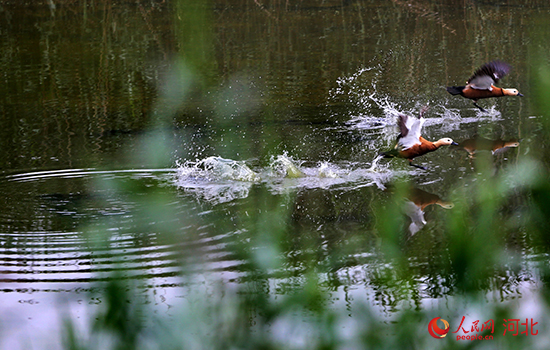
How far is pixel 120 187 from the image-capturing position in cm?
160

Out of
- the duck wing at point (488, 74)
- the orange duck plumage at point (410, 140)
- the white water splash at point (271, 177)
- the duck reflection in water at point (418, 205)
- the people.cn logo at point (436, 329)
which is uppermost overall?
the people.cn logo at point (436, 329)

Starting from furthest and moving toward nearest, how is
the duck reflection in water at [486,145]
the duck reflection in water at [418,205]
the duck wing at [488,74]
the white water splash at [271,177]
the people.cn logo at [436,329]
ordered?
the duck wing at [488,74]
the duck reflection in water at [486,145]
the white water splash at [271,177]
the duck reflection in water at [418,205]
the people.cn logo at [436,329]

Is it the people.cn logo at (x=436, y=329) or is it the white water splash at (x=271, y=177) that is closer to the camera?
the people.cn logo at (x=436, y=329)

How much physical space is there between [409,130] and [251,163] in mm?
1332

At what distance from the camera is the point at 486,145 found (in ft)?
21.4

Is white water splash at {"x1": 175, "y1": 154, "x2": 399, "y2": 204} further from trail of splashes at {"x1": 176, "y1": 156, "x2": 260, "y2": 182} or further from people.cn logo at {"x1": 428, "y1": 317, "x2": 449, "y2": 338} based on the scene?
people.cn logo at {"x1": 428, "y1": 317, "x2": 449, "y2": 338}

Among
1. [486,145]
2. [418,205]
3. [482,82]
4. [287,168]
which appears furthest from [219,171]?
[482,82]

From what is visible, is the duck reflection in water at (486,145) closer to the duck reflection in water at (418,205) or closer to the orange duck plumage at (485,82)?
the orange duck plumage at (485,82)

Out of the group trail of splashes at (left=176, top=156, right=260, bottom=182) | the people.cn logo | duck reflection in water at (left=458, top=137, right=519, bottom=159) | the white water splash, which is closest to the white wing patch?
duck reflection in water at (left=458, top=137, right=519, bottom=159)

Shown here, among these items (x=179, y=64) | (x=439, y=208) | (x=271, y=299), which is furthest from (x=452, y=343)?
(x=439, y=208)

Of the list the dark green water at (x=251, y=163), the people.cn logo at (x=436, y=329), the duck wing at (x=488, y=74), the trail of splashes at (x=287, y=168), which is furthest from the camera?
the duck wing at (x=488, y=74)

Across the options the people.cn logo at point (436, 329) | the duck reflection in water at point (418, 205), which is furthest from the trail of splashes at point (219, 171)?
the people.cn logo at point (436, 329)

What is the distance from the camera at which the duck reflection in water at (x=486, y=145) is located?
20.6 feet

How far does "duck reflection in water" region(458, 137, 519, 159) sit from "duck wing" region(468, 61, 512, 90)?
0.56 meters
